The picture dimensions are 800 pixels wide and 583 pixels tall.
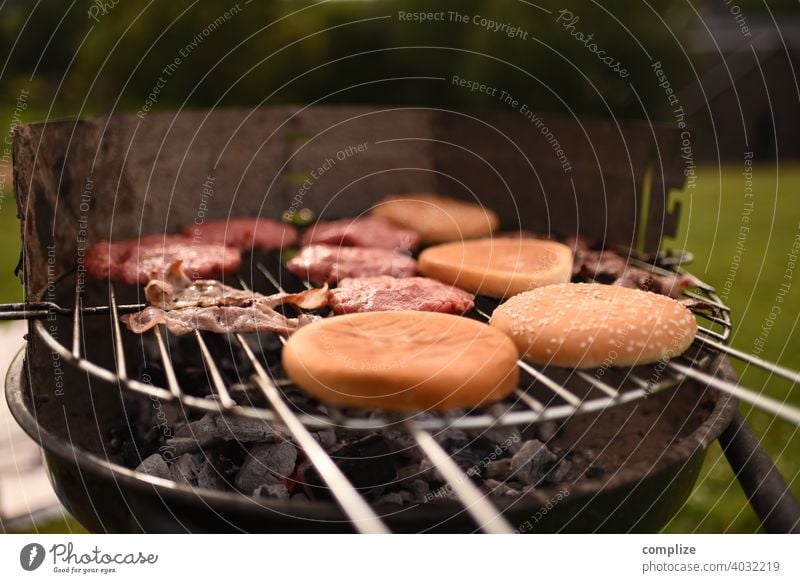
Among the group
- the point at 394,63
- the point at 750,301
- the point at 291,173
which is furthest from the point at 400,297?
the point at 394,63

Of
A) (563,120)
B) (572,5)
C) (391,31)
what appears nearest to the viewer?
(563,120)

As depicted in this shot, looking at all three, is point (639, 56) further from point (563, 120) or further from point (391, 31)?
Result: point (563, 120)

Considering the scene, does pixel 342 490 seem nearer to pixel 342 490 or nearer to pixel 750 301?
pixel 342 490

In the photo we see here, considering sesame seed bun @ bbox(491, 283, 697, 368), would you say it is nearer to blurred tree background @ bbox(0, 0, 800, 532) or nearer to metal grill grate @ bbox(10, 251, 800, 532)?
metal grill grate @ bbox(10, 251, 800, 532)
